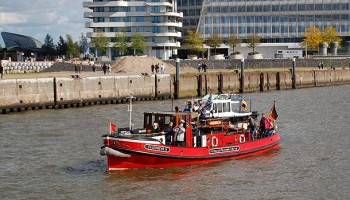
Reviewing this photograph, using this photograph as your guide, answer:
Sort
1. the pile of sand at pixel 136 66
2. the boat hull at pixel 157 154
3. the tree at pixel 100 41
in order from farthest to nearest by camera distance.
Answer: the tree at pixel 100 41
the pile of sand at pixel 136 66
the boat hull at pixel 157 154

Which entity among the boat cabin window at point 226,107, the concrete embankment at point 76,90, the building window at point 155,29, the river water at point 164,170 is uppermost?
the building window at point 155,29

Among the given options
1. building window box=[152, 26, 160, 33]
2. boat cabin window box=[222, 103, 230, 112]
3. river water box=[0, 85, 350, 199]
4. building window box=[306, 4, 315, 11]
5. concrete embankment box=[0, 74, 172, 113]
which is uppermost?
building window box=[306, 4, 315, 11]

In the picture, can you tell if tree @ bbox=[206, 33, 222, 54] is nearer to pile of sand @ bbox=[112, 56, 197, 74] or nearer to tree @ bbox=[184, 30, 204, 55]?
tree @ bbox=[184, 30, 204, 55]

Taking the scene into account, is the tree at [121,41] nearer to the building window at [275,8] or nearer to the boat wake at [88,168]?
the building window at [275,8]

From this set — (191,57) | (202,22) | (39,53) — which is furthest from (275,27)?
(39,53)

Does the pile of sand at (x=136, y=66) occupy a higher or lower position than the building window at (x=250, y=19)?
lower

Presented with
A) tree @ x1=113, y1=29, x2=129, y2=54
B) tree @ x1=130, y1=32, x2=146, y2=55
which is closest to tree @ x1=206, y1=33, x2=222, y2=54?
tree @ x1=130, y1=32, x2=146, y2=55

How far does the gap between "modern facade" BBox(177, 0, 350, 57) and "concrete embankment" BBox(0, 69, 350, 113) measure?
209ft

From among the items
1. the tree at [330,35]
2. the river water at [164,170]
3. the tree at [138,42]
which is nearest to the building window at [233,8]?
the tree at [330,35]

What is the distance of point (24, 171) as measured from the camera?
27766 mm

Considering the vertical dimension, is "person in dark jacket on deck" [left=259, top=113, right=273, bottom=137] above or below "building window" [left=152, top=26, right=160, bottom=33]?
below

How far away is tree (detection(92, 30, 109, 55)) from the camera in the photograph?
4614 inches

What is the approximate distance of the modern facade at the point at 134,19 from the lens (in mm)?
123000

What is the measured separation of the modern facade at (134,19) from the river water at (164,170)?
269 ft
